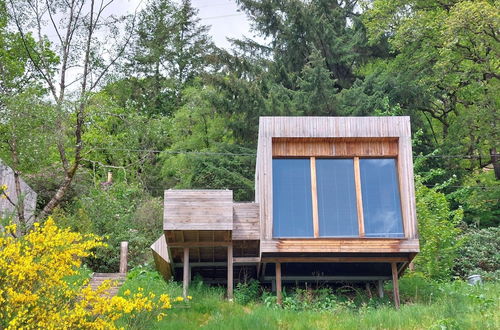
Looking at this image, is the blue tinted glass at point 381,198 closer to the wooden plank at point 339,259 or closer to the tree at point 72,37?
the wooden plank at point 339,259

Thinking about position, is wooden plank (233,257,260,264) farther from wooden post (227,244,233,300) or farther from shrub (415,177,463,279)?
shrub (415,177,463,279)

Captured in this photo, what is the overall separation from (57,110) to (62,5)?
4.06 m

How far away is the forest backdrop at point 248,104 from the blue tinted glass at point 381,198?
3958mm

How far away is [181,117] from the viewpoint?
27125 mm

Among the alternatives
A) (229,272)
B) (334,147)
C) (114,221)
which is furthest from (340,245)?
(114,221)

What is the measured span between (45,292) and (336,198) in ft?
22.7

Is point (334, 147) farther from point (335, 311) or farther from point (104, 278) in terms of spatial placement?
point (104, 278)

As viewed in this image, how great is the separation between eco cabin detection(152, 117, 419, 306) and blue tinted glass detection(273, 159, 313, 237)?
0.07 ft

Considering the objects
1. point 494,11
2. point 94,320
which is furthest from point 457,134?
point 94,320

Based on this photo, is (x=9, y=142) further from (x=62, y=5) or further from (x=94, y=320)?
(x=94, y=320)

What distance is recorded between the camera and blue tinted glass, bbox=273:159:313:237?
13141 mm

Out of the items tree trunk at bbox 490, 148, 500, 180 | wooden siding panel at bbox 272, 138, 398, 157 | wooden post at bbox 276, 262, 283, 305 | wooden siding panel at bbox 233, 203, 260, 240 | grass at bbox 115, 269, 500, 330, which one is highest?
tree trunk at bbox 490, 148, 500, 180

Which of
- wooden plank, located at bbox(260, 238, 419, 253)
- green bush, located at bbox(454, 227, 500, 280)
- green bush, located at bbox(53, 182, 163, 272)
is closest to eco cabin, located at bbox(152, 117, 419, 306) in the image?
wooden plank, located at bbox(260, 238, 419, 253)

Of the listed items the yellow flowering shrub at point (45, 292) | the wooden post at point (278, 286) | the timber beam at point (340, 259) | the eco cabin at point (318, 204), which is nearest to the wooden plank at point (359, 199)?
the eco cabin at point (318, 204)
